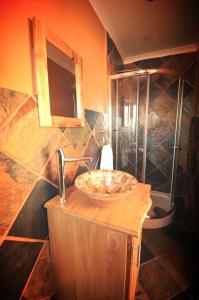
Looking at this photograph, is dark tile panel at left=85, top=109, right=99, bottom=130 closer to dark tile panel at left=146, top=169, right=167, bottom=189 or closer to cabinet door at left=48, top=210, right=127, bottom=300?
cabinet door at left=48, top=210, right=127, bottom=300

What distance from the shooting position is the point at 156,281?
125 cm

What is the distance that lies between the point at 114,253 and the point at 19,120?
791mm

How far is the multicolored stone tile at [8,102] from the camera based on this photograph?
0.60m

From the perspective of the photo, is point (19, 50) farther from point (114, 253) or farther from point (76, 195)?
point (114, 253)

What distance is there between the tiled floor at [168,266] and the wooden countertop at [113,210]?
2.96ft

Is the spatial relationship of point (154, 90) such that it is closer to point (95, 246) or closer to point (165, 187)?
point (165, 187)

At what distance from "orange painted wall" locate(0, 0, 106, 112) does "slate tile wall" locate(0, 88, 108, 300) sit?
0.39ft

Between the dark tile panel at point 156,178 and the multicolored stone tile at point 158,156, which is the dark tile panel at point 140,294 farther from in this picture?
the multicolored stone tile at point 158,156

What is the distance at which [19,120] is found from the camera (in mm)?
680

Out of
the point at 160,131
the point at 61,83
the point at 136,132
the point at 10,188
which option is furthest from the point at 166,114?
the point at 10,188

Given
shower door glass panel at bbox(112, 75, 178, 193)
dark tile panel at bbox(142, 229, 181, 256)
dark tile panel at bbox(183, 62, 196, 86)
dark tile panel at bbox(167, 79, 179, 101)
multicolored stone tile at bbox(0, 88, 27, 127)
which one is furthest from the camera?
dark tile panel at bbox(167, 79, 179, 101)

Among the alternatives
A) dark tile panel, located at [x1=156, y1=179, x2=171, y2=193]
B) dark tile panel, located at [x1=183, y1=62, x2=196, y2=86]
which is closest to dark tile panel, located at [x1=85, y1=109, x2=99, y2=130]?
dark tile panel, located at [x1=183, y1=62, x2=196, y2=86]

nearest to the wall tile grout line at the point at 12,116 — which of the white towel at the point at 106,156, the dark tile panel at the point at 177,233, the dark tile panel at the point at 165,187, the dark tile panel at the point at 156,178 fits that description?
the white towel at the point at 106,156

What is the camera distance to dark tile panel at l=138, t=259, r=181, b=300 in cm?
116
